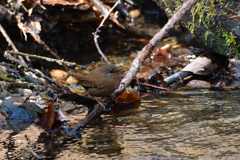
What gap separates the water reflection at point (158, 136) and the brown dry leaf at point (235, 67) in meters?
0.78

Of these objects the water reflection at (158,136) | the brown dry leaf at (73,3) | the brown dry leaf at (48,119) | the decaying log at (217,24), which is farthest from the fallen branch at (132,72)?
the brown dry leaf at (73,3)

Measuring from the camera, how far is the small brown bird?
369 cm

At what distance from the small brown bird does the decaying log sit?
5.68 feet

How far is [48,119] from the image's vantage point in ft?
11.1

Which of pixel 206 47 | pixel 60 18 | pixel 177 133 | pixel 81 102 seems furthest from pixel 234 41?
pixel 60 18

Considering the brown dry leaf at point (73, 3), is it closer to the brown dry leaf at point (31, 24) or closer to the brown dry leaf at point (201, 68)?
the brown dry leaf at point (31, 24)

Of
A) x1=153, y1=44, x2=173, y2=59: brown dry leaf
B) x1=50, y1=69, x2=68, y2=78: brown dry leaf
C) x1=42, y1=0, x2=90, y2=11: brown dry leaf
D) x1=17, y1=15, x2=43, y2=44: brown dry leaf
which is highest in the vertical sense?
x1=42, y1=0, x2=90, y2=11: brown dry leaf

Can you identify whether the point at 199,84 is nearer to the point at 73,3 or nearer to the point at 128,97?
the point at 128,97

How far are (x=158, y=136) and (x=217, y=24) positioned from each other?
243 centimetres

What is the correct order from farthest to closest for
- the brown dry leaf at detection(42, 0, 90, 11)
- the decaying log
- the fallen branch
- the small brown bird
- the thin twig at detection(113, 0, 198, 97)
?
1. the brown dry leaf at detection(42, 0, 90, 11)
2. the decaying log
3. the thin twig at detection(113, 0, 198, 97)
4. the small brown bird
5. the fallen branch

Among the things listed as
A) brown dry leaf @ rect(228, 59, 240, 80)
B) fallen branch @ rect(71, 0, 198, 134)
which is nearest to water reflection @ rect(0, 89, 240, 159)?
fallen branch @ rect(71, 0, 198, 134)

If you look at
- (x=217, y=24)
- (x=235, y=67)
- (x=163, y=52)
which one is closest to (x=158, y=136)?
(x=235, y=67)

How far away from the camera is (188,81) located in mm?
4793

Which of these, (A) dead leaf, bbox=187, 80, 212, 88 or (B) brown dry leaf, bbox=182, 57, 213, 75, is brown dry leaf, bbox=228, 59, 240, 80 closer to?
(B) brown dry leaf, bbox=182, 57, 213, 75
